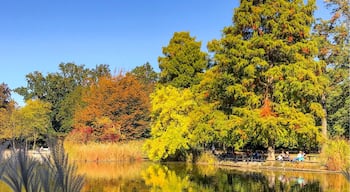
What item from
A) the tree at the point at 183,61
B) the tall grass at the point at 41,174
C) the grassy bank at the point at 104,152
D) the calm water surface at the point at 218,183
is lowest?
the calm water surface at the point at 218,183

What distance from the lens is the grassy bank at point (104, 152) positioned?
34.2m

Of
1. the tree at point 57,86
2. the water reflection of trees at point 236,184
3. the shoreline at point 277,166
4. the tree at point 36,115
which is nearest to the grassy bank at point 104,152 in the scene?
the shoreline at point 277,166

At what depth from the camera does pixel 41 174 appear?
3.87 meters

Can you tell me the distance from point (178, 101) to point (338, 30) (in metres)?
13.4

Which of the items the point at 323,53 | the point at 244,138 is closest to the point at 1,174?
the point at 244,138

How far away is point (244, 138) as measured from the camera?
27438 mm

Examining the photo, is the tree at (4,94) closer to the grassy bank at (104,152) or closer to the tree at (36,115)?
the tree at (36,115)

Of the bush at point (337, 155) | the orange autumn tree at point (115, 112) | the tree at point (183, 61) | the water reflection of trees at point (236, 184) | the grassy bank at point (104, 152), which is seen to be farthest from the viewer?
the orange autumn tree at point (115, 112)

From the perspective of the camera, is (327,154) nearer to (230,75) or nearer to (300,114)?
(300,114)

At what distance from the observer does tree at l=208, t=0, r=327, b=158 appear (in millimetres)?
26500

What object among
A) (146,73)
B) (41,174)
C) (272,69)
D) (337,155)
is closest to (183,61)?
(272,69)

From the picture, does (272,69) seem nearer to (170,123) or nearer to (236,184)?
(236,184)

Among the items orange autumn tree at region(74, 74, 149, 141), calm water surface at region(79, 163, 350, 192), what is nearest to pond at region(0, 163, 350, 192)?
calm water surface at region(79, 163, 350, 192)

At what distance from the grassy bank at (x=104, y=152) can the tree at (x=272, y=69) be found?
1105cm
